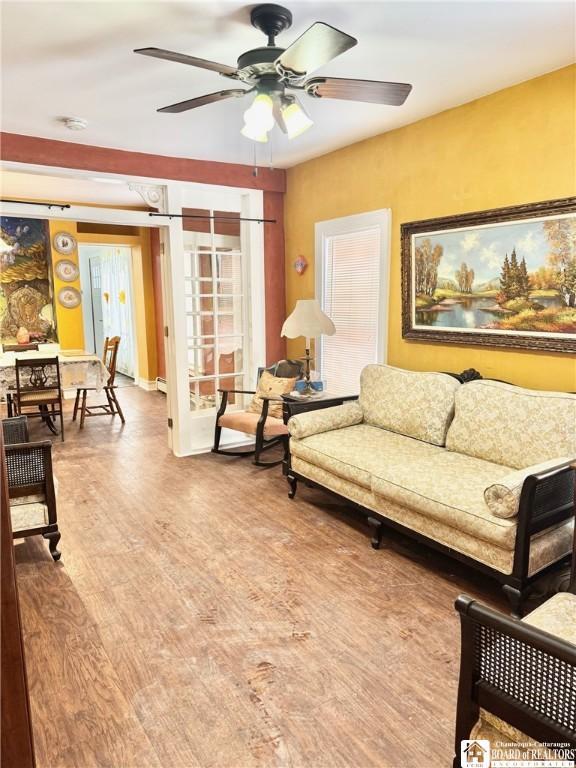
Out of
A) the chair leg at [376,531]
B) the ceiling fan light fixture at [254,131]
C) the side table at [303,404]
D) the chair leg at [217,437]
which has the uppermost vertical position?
the ceiling fan light fixture at [254,131]

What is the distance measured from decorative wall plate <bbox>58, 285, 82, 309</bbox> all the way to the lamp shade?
4362 millimetres

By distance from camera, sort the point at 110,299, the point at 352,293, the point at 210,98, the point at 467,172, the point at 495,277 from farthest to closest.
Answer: the point at 110,299, the point at 352,293, the point at 467,172, the point at 495,277, the point at 210,98

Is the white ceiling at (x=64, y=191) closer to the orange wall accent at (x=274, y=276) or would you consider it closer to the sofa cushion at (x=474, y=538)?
the orange wall accent at (x=274, y=276)

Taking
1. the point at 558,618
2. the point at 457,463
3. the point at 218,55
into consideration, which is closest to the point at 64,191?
the point at 218,55

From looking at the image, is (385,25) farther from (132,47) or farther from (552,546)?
(552,546)

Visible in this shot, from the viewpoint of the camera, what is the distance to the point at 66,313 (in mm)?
7289

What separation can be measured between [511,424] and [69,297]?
632 centimetres

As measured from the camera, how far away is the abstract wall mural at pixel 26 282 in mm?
6848

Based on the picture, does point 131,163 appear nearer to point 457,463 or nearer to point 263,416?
point 263,416

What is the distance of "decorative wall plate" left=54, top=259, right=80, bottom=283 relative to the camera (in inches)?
283

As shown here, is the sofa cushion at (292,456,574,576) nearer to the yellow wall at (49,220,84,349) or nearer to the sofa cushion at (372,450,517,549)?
the sofa cushion at (372,450,517,549)

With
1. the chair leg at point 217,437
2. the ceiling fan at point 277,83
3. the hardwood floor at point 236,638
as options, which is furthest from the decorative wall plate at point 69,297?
the ceiling fan at point 277,83

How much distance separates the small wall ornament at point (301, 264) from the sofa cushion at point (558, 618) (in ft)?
12.4

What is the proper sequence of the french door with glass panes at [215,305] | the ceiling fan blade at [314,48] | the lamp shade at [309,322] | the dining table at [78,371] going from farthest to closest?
1. the dining table at [78,371]
2. the french door with glass panes at [215,305]
3. the lamp shade at [309,322]
4. the ceiling fan blade at [314,48]
